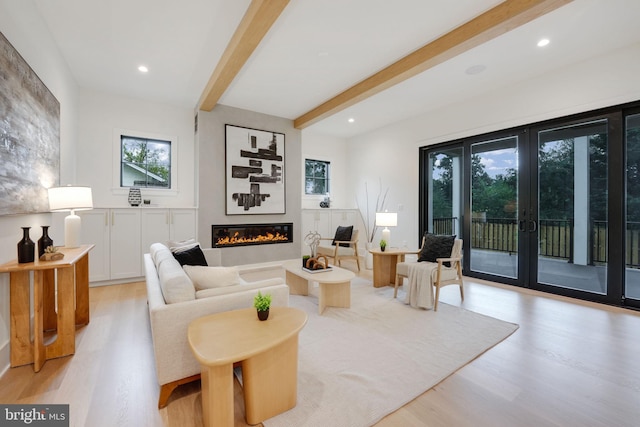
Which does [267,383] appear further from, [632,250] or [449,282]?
[632,250]

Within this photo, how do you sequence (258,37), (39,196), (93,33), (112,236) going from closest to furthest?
(39,196) < (258,37) < (93,33) < (112,236)

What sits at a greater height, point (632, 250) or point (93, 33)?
point (93, 33)

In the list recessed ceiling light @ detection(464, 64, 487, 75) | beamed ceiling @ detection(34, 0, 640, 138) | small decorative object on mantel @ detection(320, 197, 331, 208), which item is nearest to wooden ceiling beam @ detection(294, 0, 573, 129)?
beamed ceiling @ detection(34, 0, 640, 138)

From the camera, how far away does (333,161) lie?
283 inches

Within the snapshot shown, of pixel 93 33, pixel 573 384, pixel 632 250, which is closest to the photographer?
pixel 573 384

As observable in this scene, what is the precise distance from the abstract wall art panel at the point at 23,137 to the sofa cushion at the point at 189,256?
1.18 meters

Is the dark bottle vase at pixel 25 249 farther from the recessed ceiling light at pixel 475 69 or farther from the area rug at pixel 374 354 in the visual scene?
the recessed ceiling light at pixel 475 69

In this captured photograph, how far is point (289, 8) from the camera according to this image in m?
2.61

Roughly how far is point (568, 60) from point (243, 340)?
15.7 ft

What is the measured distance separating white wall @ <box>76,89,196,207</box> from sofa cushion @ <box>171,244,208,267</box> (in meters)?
2.71

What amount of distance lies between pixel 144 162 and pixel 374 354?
192 inches

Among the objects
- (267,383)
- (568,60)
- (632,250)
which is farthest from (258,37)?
(632,250)

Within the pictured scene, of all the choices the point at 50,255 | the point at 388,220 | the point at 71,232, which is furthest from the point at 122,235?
the point at 388,220

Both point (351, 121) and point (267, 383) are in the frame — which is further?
point (351, 121)
